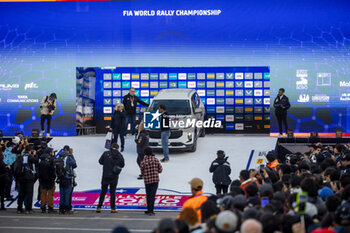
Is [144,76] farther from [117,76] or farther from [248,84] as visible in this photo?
[248,84]

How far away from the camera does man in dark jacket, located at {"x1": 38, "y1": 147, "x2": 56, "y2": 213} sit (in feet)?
40.7

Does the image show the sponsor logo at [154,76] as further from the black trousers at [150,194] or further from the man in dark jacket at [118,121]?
the black trousers at [150,194]

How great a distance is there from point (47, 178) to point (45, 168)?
0.82ft

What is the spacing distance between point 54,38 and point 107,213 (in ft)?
35.6

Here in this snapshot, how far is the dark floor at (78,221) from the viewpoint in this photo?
10.3 metres

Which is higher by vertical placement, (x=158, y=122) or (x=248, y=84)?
(x=248, y=84)

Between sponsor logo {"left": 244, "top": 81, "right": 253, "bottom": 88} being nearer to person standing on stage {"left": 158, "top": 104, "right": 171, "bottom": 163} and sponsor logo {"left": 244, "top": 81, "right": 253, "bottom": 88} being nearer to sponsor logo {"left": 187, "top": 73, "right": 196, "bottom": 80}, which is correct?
sponsor logo {"left": 187, "top": 73, "right": 196, "bottom": 80}

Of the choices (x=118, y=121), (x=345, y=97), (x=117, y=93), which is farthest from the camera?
(x=117, y=93)

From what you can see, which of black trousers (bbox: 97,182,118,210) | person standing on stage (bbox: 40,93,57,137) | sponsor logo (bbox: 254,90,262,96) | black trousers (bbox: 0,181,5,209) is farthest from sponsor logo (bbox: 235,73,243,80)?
black trousers (bbox: 0,181,5,209)

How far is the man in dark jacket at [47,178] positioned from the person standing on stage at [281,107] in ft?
30.6

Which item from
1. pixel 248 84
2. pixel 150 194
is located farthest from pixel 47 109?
pixel 150 194

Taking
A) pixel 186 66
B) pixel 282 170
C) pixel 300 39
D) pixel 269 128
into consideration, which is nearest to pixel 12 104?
Answer: pixel 186 66

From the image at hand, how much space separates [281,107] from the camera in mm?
19078

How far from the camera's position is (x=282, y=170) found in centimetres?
941
